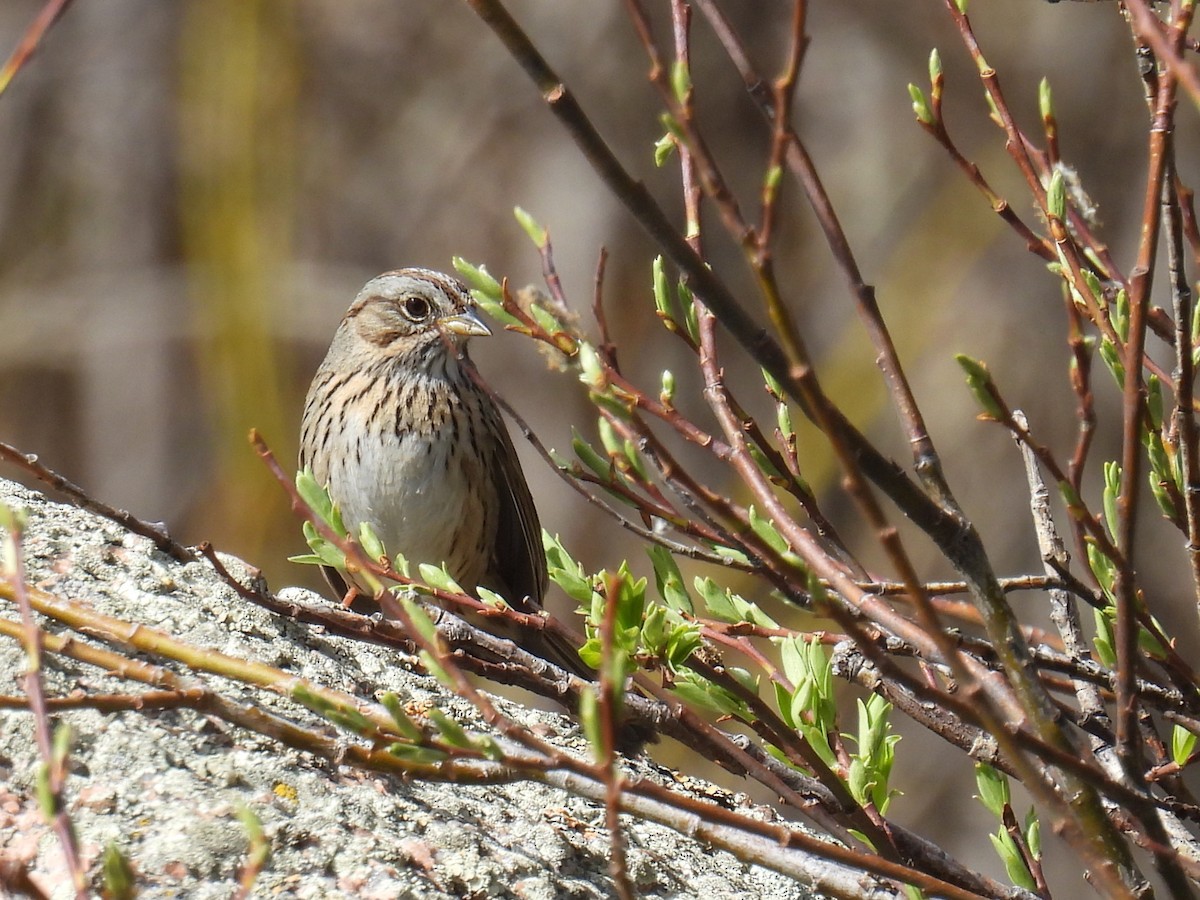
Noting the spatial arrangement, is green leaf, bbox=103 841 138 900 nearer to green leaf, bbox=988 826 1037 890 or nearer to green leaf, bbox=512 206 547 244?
green leaf, bbox=512 206 547 244

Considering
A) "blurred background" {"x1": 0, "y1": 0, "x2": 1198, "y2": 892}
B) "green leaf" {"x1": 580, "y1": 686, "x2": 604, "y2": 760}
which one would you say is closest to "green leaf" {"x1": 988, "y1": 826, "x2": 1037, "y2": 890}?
"green leaf" {"x1": 580, "y1": 686, "x2": 604, "y2": 760}

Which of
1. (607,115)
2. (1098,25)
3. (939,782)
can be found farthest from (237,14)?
(939,782)

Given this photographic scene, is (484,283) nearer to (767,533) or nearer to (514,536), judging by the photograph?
(767,533)

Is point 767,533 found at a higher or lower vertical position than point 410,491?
higher

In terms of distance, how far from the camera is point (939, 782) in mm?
8297

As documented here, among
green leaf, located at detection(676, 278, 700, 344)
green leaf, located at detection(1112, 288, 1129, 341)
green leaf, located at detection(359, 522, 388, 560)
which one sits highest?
green leaf, located at detection(1112, 288, 1129, 341)

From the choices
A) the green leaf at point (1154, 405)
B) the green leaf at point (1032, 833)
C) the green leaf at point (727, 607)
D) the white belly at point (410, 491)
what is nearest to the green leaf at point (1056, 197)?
the green leaf at point (1154, 405)

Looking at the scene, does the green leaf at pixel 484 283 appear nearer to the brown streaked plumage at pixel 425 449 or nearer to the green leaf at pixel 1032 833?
the green leaf at pixel 1032 833

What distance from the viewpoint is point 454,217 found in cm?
980

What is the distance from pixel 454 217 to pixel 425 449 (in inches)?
217

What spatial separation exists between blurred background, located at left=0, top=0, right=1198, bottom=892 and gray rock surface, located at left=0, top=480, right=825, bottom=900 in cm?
561

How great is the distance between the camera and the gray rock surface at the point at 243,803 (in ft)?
6.35

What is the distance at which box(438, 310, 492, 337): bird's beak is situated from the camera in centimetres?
446

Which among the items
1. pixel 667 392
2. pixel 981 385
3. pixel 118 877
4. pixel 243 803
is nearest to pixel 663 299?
pixel 667 392
